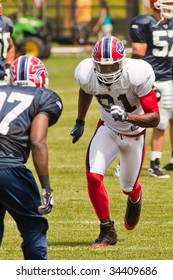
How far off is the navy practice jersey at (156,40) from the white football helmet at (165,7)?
13 cm

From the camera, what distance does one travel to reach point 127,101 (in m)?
6.99

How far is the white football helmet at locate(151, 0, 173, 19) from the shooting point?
31.1 ft

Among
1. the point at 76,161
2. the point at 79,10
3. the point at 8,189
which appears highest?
the point at 8,189

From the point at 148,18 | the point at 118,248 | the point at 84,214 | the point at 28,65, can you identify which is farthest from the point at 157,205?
the point at 28,65

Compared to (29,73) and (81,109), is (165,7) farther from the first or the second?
(29,73)

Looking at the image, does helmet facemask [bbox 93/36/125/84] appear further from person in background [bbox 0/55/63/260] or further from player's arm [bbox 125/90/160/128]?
person in background [bbox 0/55/63/260]

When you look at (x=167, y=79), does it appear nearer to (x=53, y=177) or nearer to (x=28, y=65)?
(x=53, y=177)

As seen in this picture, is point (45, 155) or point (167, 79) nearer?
point (45, 155)

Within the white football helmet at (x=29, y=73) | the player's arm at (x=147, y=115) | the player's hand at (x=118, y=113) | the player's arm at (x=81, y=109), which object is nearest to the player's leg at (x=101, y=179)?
the player's arm at (x=81, y=109)

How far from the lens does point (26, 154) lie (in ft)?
18.7

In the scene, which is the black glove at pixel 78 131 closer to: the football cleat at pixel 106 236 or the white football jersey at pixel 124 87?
the white football jersey at pixel 124 87

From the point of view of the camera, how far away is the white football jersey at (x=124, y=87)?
22.4 feet

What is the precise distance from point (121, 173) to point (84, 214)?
89cm

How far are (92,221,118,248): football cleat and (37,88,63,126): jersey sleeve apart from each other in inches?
64.3
